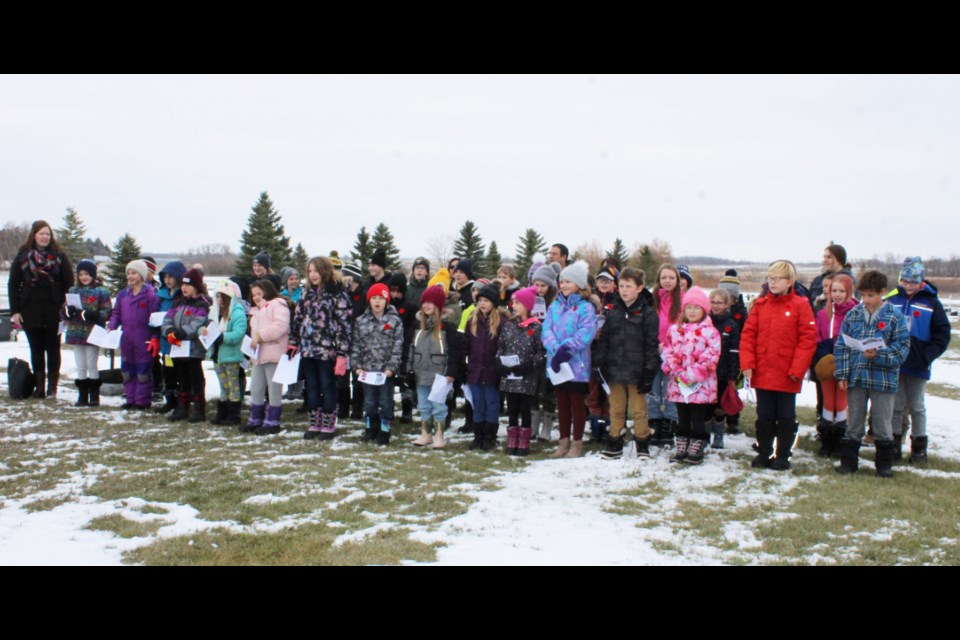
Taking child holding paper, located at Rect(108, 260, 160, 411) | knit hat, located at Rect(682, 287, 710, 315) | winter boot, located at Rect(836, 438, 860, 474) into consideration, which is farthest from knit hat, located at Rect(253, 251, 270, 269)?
winter boot, located at Rect(836, 438, 860, 474)

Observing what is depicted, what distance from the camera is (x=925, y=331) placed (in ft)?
24.3

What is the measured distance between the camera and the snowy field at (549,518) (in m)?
4.66

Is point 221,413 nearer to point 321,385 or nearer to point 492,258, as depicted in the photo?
point 321,385

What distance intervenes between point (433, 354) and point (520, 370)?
1.15 meters

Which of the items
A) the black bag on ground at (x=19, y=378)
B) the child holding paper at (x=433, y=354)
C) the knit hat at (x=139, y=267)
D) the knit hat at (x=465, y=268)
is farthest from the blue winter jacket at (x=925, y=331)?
the black bag on ground at (x=19, y=378)

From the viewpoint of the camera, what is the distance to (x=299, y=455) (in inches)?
299

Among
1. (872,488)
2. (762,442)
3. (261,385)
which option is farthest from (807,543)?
(261,385)

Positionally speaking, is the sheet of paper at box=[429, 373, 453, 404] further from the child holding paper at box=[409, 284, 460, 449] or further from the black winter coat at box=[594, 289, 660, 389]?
the black winter coat at box=[594, 289, 660, 389]

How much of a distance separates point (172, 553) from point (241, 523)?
71 centimetres

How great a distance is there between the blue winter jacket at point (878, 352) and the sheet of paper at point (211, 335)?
7.51m

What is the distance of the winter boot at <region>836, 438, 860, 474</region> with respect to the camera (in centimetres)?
697

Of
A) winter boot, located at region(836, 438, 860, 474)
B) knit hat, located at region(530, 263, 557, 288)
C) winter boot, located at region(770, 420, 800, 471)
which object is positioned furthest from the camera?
knit hat, located at region(530, 263, 557, 288)

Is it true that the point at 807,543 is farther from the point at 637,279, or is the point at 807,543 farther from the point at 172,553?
the point at 172,553

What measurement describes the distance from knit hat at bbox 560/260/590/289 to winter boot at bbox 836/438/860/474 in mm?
3157
